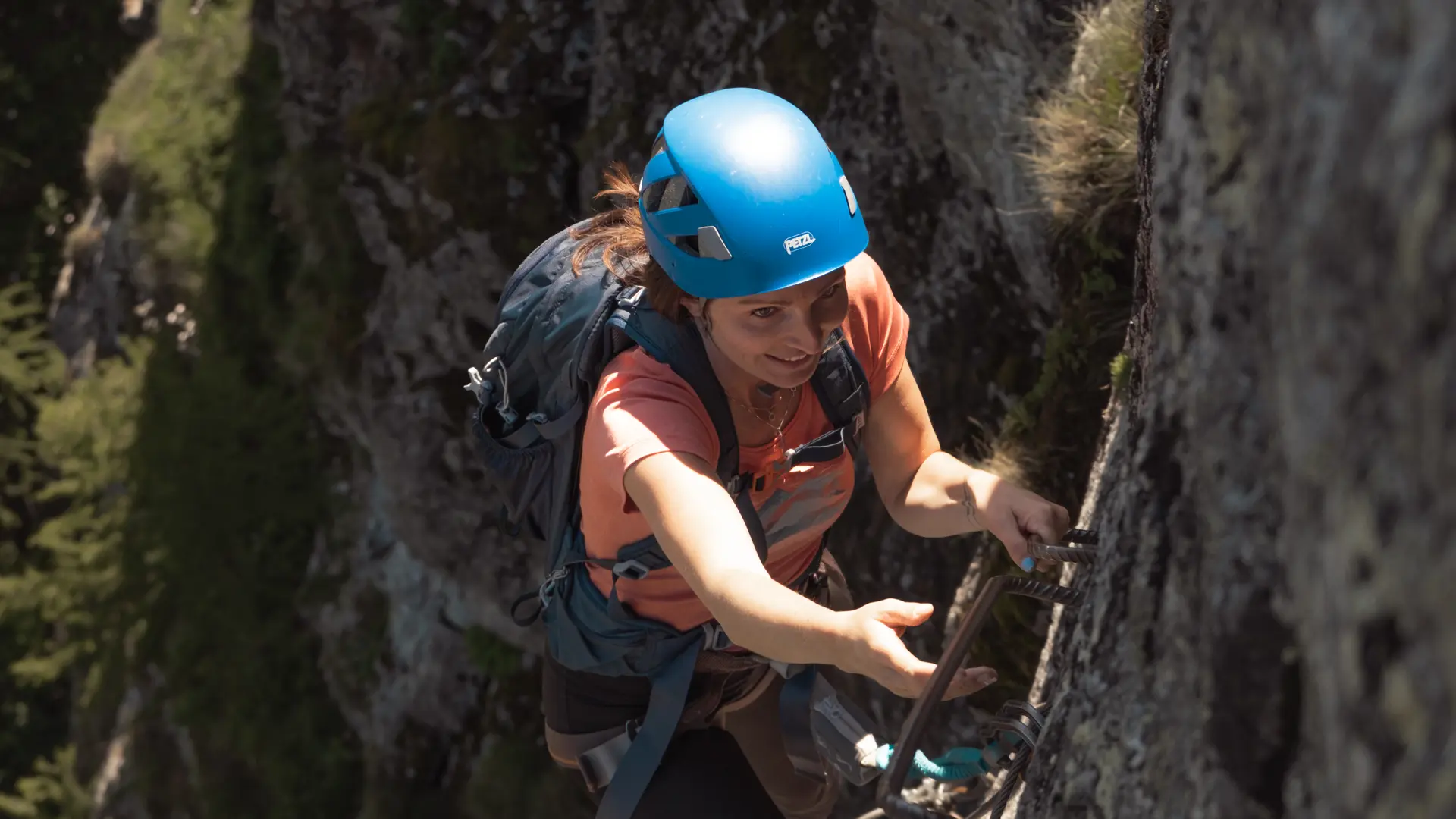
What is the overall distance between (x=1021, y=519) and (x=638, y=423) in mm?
1045

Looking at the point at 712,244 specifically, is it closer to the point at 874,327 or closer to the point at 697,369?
the point at 697,369

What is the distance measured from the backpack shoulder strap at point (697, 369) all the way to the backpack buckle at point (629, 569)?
35 cm

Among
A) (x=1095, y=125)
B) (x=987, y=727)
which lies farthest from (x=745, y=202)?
(x=1095, y=125)

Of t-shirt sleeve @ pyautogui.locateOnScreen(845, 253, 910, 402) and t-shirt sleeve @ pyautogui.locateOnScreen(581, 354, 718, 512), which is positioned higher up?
t-shirt sleeve @ pyautogui.locateOnScreen(581, 354, 718, 512)

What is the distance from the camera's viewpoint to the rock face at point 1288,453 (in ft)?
5.00

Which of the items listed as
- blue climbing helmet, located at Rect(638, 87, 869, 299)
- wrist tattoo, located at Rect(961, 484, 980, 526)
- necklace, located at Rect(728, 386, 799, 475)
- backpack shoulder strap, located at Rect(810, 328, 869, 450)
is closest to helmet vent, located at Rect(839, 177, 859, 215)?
blue climbing helmet, located at Rect(638, 87, 869, 299)

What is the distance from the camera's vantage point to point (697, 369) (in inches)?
143

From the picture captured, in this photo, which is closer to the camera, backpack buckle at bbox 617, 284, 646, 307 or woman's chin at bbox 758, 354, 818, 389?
woman's chin at bbox 758, 354, 818, 389

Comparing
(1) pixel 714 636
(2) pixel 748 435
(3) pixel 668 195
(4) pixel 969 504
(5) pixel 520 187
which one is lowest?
(5) pixel 520 187

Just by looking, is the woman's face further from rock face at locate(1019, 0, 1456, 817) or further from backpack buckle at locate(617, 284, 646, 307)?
rock face at locate(1019, 0, 1456, 817)

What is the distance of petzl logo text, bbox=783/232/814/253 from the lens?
11.8 feet

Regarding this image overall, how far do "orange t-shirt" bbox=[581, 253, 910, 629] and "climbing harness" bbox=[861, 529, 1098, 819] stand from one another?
88cm

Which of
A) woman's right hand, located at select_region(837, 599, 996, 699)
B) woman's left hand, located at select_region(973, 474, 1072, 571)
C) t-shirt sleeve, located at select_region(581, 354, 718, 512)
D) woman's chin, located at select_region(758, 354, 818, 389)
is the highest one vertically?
t-shirt sleeve, located at select_region(581, 354, 718, 512)

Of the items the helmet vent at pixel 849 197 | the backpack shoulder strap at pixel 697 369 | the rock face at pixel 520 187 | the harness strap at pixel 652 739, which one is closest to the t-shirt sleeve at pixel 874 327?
the helmet vent at pixel 849 197
